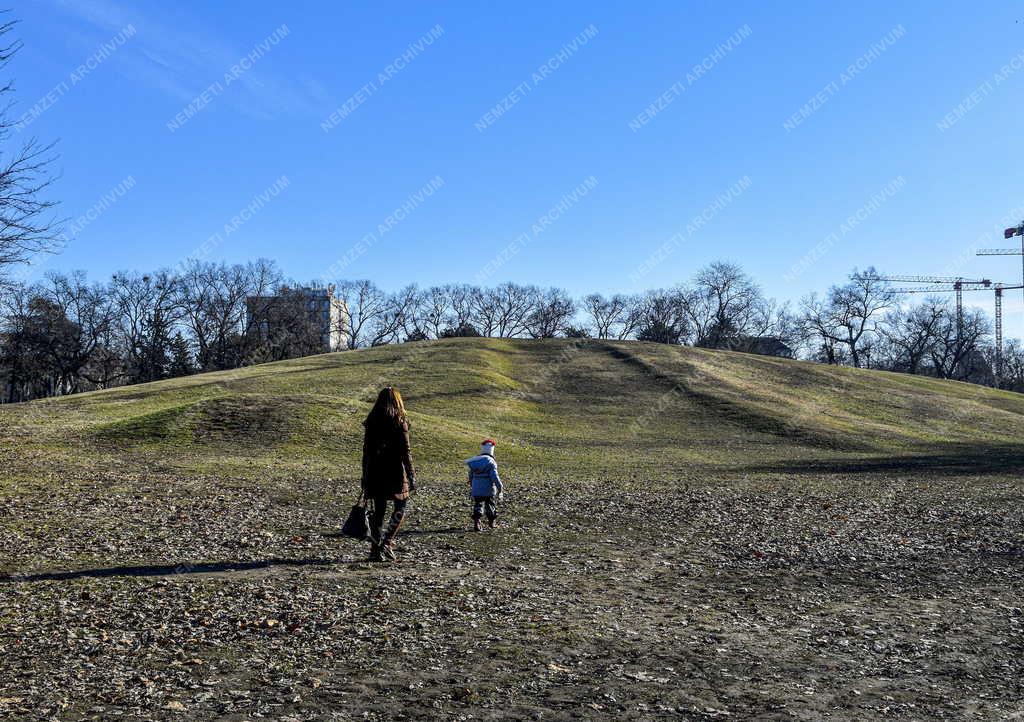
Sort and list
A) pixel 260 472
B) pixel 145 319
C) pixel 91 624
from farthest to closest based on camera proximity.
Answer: pixel 145 319
pixel 260 472
pixel 91 624

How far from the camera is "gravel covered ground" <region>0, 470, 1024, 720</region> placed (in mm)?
6852

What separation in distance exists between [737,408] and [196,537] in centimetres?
4501

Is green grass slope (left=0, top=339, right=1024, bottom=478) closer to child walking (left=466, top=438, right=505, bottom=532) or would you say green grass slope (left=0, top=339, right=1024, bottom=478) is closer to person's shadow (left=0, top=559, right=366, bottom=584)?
child walking (left=466, top=438, right=505, bottom=532)

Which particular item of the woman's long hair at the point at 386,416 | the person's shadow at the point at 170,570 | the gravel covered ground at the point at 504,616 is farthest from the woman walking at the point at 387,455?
the person's shadow at the point at 170,570

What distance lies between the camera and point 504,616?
31.4ft

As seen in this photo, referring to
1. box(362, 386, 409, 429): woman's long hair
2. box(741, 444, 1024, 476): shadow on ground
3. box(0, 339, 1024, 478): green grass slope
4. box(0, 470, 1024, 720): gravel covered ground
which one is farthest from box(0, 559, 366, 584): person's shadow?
box(741, 444, 1024, 476): shadow on ground

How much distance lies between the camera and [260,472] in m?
25.2

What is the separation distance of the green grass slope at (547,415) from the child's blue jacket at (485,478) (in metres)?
11.6

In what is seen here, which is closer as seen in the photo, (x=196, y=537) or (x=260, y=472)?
(x=196, y=537)

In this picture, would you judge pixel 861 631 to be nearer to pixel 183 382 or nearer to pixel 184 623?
pixel 184 623

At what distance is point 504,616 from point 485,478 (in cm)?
658

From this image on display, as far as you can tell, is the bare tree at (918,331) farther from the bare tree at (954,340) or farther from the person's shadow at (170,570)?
the person's shadow at (170,570)

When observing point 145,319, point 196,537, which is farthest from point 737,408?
point 145,319

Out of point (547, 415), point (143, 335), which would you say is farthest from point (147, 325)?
point (547, 415)
